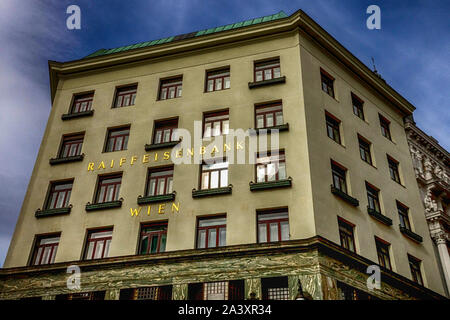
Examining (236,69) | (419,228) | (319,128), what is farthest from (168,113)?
(419,228)

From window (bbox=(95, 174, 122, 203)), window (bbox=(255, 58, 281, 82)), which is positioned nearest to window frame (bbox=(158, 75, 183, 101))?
window (bbox=(255, 58, 281, 82))

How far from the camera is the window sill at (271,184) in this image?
24.1m

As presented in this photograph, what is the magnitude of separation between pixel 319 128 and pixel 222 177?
21.0 ft

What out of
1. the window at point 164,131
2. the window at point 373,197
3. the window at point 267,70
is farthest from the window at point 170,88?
the window at point 373,197

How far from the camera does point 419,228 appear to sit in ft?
99.6

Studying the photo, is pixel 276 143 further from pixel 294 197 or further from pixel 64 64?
pixel 64 64

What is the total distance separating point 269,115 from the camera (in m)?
27.6

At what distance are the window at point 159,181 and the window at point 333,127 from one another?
392 inches

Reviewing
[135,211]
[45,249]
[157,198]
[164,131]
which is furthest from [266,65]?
[45,249]

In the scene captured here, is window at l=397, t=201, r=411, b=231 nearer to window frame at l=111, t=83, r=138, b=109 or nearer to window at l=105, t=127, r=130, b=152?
window at l=105, t=127, r=130, b=152

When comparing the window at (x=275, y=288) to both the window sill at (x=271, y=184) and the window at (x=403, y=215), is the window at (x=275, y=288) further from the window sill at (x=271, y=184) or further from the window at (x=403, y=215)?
the window at (x=403, y=215)

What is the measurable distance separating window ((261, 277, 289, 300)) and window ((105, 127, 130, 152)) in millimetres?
12619
